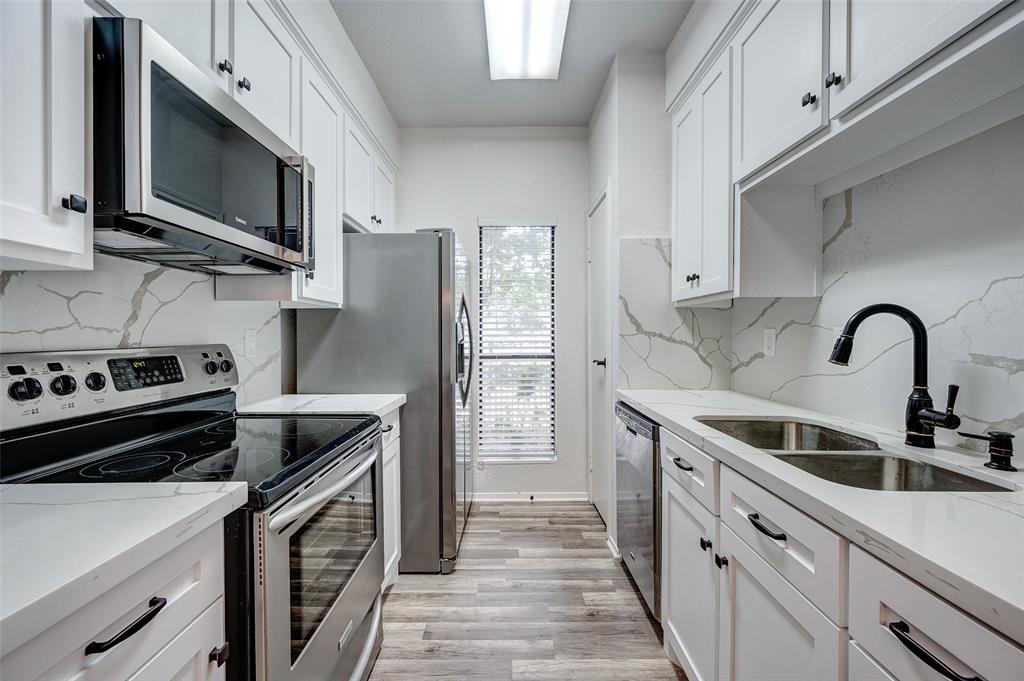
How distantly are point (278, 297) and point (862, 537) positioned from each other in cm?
184

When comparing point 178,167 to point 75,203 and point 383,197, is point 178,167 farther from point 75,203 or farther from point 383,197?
point 383,197

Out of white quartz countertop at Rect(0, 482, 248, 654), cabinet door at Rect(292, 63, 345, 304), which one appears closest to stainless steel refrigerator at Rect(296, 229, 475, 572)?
cabinet door at Rect(292, 63, 345, 304)

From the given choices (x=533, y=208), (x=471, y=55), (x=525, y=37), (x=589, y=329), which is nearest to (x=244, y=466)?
(x=525, y=37)

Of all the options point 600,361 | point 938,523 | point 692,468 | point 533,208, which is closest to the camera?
point 938,523

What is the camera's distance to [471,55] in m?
2.54

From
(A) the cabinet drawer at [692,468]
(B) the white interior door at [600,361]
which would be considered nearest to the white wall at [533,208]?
(B) the white interior door at [600,361]

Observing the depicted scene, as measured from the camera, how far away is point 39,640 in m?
0.53

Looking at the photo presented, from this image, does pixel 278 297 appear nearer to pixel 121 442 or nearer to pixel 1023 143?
pixel 121 442

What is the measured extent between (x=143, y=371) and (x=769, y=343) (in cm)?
242

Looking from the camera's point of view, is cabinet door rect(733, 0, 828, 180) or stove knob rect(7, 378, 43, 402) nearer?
stove knob rect(7, 378, 43, 402)

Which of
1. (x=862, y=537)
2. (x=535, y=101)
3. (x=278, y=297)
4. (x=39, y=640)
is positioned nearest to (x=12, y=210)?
(x=39, y=640)

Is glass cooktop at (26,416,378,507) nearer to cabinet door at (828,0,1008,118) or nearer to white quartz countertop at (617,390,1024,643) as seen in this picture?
white quartz countertop at (617,390,1024,643)

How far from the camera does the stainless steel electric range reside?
92 centimetres

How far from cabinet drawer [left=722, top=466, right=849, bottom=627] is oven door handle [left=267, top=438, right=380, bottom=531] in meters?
1.09
